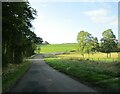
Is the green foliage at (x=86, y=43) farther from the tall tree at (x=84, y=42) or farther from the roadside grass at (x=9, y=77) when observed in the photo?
the roadside grass at (x=9, y=77)

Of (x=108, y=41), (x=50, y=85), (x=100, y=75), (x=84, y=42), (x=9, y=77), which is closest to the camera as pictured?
(x=50, y=85)

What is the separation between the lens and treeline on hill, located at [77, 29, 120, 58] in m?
108

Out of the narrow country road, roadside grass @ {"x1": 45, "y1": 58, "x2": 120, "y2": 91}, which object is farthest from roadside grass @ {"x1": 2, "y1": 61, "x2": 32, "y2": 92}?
roadside grass @ {"x1": 45, "y1": 58, "x2": 120, "y2": 91}

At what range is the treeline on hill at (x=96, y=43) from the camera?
108 metres

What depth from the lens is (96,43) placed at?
382 ft

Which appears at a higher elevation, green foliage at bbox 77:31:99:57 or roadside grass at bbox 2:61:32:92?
green foliage at bbox 77:31:99:57

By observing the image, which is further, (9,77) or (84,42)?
(84,42)

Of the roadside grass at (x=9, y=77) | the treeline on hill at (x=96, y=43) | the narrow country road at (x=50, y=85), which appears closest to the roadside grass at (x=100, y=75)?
the narrow country road at (x=50, y=85)

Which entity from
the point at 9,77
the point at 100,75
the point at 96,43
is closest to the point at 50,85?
the point at 9,77

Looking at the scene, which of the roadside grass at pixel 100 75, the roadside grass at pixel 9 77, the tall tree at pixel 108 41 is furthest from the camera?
the tall tree at pixel 108 41

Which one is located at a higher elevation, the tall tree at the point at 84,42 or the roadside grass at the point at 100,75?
the tall tree at the point at 84,42

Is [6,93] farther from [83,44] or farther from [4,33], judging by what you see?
[83,44]

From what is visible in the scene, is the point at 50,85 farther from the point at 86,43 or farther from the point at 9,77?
the point at 86,43

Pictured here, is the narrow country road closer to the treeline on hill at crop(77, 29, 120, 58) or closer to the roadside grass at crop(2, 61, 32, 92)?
the roadside grass at crop(2, 61, 32, 92)
